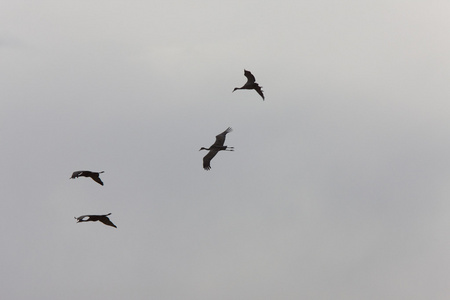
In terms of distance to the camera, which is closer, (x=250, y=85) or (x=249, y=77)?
(x=249, y=77)

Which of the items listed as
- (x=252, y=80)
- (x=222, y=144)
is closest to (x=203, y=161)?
(x=222, y=144)

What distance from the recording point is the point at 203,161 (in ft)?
201

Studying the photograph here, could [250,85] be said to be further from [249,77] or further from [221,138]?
[221,138]

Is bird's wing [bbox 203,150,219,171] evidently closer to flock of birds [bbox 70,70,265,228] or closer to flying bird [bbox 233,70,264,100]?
flock of birds [bbox 70,70,265,228]

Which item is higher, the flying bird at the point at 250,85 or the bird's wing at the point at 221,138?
the flying bird at the point at 250,85

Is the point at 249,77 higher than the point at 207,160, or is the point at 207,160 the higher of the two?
the point at 249,77

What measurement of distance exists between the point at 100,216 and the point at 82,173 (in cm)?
427

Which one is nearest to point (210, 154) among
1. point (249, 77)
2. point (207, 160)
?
point (207, 160)

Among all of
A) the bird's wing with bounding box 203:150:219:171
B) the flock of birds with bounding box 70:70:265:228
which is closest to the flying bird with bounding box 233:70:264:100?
the flock of birds with bounding box 70:70:265:228

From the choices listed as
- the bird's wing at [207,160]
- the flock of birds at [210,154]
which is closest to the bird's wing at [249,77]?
the flock of birds at [210,154]

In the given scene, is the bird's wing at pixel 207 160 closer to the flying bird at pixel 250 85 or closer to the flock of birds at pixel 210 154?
the flock of birds at pixel 210 154

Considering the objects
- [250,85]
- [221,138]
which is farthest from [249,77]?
[221,138]

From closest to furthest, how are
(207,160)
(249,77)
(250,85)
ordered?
1. (207,160)
2. (249,77)
3. (250,85)

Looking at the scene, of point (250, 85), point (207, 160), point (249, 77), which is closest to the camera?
point (207, 160)
